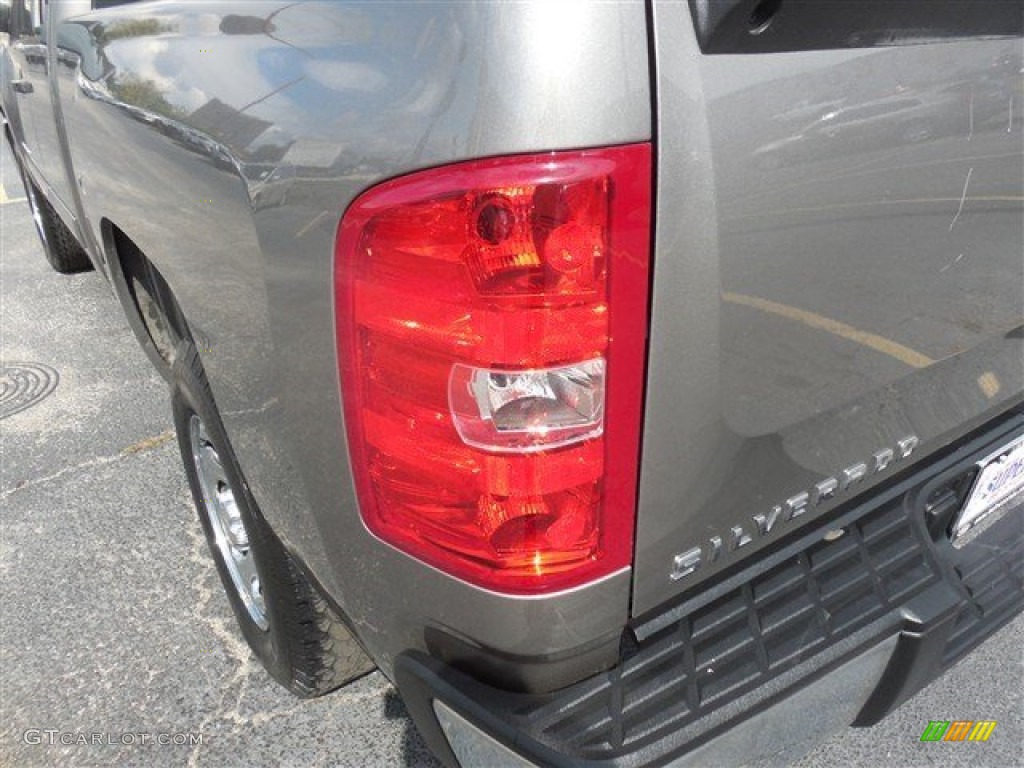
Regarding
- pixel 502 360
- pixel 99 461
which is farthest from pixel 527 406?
pixel 99 461

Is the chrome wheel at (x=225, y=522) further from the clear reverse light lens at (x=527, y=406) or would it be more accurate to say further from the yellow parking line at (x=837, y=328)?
the yellow parking line at (x=837, y=328)

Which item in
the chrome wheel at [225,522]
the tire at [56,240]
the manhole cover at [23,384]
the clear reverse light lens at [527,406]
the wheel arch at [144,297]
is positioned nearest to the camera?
the clear reverse light lens at [527,406]

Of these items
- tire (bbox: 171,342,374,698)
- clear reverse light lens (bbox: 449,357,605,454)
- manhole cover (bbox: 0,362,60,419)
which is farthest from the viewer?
manhole cover (bbox: 0,362,60,419)

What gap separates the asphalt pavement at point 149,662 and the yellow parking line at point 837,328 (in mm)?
1047

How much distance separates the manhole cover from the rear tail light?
3.12 meters

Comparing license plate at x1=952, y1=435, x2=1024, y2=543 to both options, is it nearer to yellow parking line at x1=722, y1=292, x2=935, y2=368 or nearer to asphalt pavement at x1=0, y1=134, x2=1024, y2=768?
yellow parking line at x1=722, y1=292, x2=935, y2=368

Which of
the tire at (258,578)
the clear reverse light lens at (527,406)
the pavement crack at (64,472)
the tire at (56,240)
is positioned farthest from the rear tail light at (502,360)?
the tire at (56,240)

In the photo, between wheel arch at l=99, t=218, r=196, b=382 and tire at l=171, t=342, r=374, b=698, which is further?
wheel arch at l=99, t=218, r=196, b=382

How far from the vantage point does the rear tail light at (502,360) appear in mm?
1031

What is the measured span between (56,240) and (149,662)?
366cm

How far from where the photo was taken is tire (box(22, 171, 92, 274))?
502 centimetres

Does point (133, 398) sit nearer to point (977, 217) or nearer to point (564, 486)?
point (564, 486)
